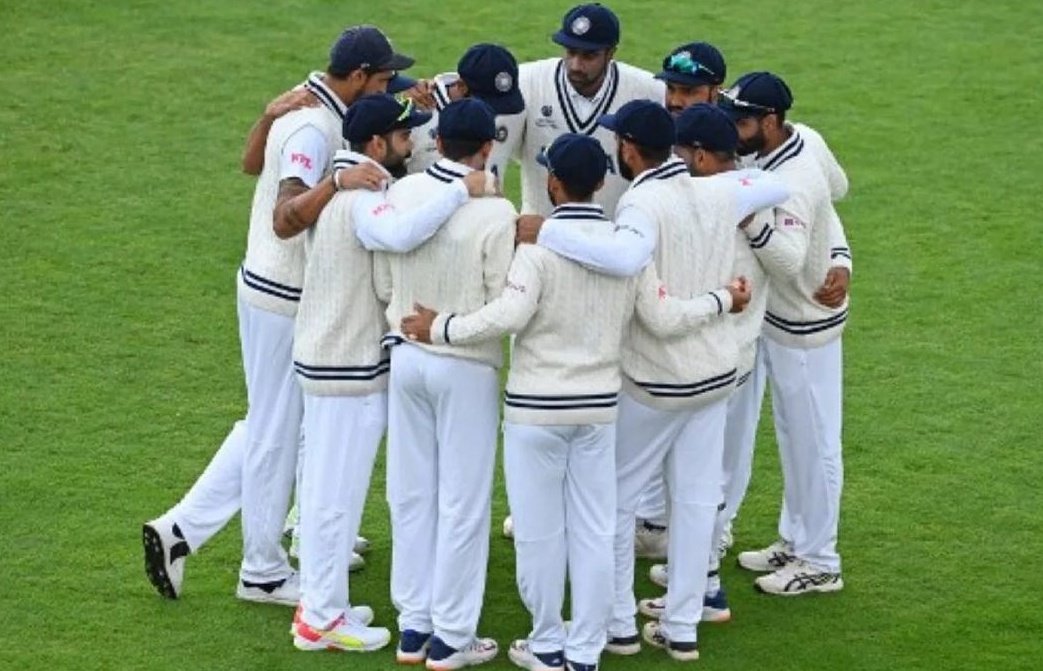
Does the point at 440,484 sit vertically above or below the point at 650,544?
above

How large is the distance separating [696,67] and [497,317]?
161 centimetres

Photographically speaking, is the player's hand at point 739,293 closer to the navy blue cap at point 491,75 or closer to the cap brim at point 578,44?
the navy blue cap at point 491,75

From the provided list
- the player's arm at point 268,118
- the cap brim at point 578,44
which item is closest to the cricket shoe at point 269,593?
the player's arm at point 268,118

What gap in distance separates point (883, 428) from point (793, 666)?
7.71 ft

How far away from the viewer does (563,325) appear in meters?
7.51

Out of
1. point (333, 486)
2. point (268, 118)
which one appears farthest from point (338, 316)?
point (268, 118)

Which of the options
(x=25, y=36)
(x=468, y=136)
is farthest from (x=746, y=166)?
(x=25, y=36)

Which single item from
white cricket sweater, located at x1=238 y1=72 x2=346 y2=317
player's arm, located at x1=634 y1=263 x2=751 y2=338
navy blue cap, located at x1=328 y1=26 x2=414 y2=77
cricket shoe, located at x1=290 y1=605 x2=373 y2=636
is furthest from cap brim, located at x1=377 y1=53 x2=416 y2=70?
cricket shoe, located at x1=290 y1=605 x2=373 y2=636

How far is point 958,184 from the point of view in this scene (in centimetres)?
1302

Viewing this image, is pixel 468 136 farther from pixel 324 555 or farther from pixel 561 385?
pixel 324 555

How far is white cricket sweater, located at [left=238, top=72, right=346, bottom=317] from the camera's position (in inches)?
317

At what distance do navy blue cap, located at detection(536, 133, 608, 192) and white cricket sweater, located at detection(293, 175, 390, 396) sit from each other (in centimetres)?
73

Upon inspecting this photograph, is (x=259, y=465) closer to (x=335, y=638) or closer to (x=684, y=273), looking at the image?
(x=335, y=638)

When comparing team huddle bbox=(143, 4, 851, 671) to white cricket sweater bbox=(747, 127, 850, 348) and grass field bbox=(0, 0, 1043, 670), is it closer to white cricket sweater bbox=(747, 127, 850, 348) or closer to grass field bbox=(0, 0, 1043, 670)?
white cricket sweater bbox=(747, 127, 850, 348)
